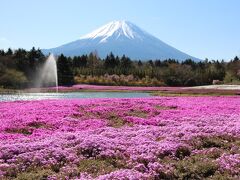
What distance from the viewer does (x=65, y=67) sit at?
101 metres

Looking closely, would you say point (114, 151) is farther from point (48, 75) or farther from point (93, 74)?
point (93, 74)

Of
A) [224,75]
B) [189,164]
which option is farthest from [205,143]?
[224,75]

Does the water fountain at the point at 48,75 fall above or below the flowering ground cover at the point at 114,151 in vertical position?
above

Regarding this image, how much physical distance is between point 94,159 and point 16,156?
254cm

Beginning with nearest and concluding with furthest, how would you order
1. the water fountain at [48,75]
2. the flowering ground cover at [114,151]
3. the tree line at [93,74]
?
the flowering ground cover at [114,151] < the tree line at [93,74] < the water fountain at [48,75]

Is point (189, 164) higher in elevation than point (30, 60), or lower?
lower

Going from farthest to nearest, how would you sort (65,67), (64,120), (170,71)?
(170,71) < (65,67) < (64,120)

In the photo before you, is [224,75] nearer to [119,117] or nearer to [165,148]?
[119,117]

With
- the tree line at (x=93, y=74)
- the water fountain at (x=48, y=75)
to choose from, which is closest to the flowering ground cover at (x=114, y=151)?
the tree line at (x=93, y=74)

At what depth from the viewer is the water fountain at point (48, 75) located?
93.6 metres

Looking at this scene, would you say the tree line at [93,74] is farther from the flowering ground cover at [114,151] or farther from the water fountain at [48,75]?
the flowering ground cover at [114,151]

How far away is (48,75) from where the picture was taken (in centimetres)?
10044

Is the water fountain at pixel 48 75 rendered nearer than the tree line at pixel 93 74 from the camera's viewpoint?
No

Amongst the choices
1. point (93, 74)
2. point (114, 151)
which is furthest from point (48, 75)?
point (114, 151)
